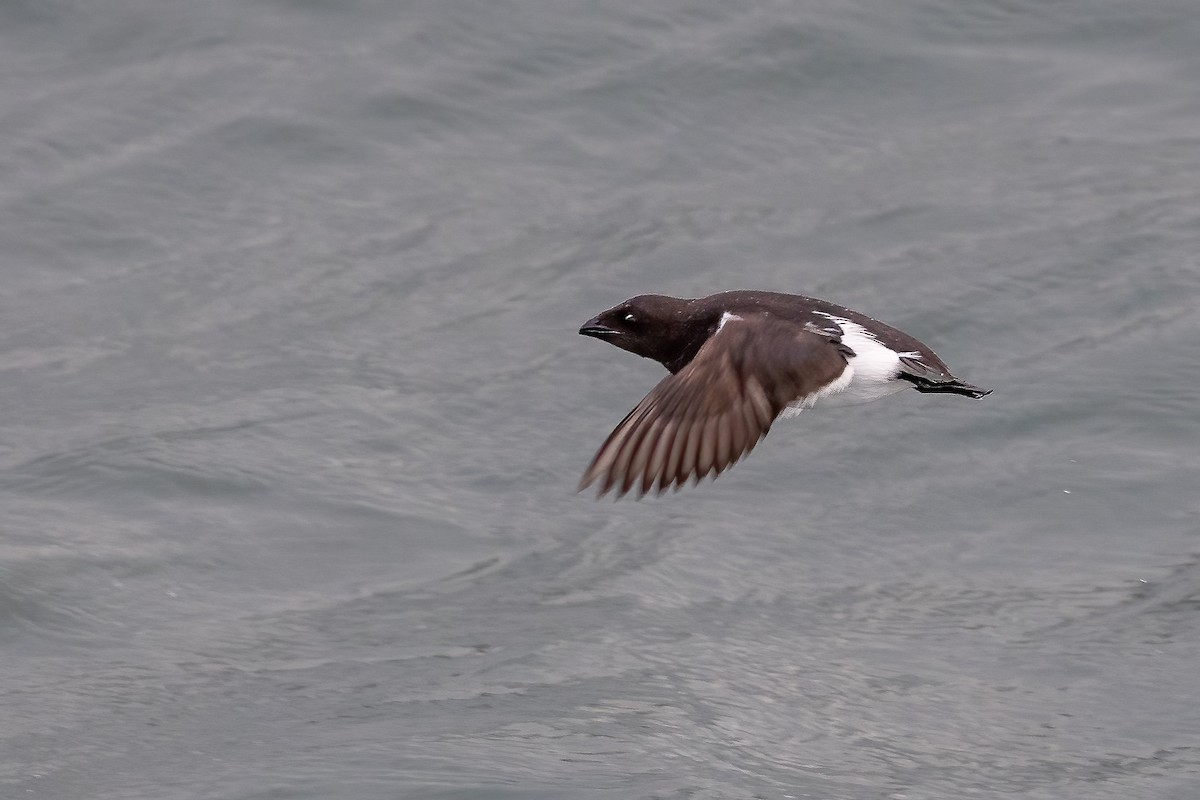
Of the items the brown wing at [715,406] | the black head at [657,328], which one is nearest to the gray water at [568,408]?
the black head at [657,328]

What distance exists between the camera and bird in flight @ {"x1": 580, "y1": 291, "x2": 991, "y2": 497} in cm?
573

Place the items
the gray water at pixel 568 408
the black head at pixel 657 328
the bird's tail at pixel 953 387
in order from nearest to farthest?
1. the bird's tail at pixel 953 387
2. the black head at pixel 657 328
3. the gray water at pixel 568 408

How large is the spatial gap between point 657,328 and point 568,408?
1.97 metres

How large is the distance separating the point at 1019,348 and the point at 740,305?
2.76m

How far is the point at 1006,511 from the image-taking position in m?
8.09

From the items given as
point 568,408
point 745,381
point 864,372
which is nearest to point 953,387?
point 864,372

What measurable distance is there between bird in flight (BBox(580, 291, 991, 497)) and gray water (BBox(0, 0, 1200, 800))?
1.22 metres

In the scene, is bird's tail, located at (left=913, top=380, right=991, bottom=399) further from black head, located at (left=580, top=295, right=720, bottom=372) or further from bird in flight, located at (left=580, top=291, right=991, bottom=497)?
black head, located at (left=580, top=295, right=720, bottom=372)

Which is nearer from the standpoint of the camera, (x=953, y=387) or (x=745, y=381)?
(x=745, y=381)

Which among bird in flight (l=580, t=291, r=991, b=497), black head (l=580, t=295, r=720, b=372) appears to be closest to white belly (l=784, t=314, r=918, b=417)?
bird in flight (l=580, t=291, r=991, b=497)

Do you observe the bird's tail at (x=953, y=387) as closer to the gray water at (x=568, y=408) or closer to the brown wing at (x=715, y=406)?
the brown wing at (x=715, y=406)

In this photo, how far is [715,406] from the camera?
587 cm

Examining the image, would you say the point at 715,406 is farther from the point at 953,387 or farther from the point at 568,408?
the point at 568,408

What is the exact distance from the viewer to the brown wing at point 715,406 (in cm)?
572
